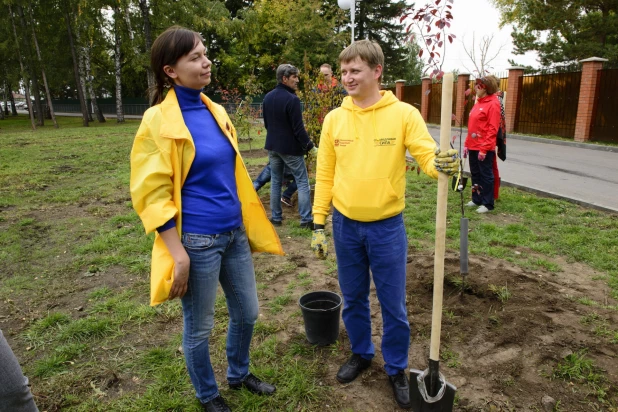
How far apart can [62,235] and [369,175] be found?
16.7 ft

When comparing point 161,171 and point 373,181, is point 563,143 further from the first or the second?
point 161,171

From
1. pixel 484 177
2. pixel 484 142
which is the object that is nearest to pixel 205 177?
pixel 484 142

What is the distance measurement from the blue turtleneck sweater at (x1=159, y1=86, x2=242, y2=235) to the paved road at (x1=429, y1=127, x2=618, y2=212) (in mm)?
6107

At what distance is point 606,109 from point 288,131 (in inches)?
489

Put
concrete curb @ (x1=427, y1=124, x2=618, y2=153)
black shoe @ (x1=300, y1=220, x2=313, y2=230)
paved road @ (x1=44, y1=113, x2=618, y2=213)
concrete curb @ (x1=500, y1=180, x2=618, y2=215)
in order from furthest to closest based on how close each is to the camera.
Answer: concrete curb @ (x1=427, y1=124, x2=618, y2=153), paved road @ (x1=44, y1=113, x2=618, y2=213), concrete curb @ (x1=500, y1=180, x2=618, y2=215), black shoe @ (x1=300, y1=220, x2=313, y2=230)

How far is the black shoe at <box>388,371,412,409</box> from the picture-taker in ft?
8.41

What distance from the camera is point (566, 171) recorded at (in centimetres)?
947

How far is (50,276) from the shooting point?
4621mm

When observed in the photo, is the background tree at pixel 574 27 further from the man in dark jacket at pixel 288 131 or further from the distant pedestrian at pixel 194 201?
the distant pedestrian at pixel 194 201

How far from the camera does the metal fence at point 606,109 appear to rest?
1326 centimetres

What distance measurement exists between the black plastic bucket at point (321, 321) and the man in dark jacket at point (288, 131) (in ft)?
8.48

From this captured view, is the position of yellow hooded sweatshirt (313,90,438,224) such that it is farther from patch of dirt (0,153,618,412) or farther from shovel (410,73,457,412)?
patch of dirt (0,153,618,412)

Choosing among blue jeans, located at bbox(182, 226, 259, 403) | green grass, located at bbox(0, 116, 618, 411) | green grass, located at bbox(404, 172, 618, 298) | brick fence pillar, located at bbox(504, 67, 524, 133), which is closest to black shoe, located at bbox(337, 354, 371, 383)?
green grass, located at bbox(0, 116, 618, 411)

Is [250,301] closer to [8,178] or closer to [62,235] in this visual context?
[62,235]
